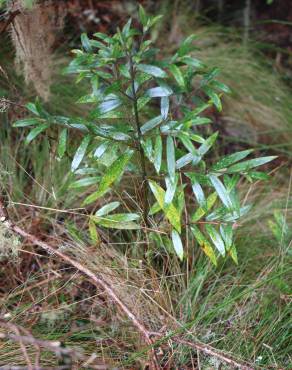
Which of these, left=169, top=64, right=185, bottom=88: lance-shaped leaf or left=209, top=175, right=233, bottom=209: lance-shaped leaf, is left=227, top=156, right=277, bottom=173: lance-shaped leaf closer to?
left=209, top=175, right=233, bottom=209: lance-shaped leaf

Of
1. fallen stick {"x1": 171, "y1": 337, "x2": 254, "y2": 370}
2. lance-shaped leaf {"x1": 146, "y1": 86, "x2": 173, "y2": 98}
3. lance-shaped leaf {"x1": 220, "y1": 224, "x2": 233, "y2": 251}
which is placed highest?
lance-shaped leaf {"x1": 146, "y1": 86, "x2": 173, "y2": 98}

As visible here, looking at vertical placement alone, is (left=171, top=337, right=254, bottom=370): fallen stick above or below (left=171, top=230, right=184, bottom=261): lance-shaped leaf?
below

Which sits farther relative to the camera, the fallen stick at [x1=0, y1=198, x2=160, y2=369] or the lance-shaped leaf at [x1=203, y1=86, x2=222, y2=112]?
the lance-shaped leaf at [x1=203, y1=86, x2=222, y2=112]

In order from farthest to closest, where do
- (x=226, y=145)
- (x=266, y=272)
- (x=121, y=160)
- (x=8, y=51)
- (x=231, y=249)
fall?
(x=226, y=145) → (x=8, y=51) → (x=266, y=272) → (x=231, y=249) → (x=121, y=160)

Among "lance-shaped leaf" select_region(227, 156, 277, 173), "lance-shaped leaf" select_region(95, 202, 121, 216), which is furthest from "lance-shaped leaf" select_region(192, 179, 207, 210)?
"lance-shaped leaf" select_region(95, 202, 121, 216)

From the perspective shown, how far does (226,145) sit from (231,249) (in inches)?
43.4

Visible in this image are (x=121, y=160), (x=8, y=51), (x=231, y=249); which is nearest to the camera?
(x=121, y=160)

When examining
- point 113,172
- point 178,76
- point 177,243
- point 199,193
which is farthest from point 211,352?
point 178,76

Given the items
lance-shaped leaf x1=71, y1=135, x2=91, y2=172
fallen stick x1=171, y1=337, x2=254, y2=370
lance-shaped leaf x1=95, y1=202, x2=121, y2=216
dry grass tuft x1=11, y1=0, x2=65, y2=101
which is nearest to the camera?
fallen stick x1=171, y1=337, x2=254, y2=370

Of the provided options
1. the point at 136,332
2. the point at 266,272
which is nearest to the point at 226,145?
the point at 266,272

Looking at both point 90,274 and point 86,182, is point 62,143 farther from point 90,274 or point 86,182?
point 90,274

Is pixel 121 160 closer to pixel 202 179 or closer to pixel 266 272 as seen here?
pixel 202 179

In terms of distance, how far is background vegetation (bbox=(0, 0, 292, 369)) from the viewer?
1.49 meters

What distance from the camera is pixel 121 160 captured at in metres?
1.41
